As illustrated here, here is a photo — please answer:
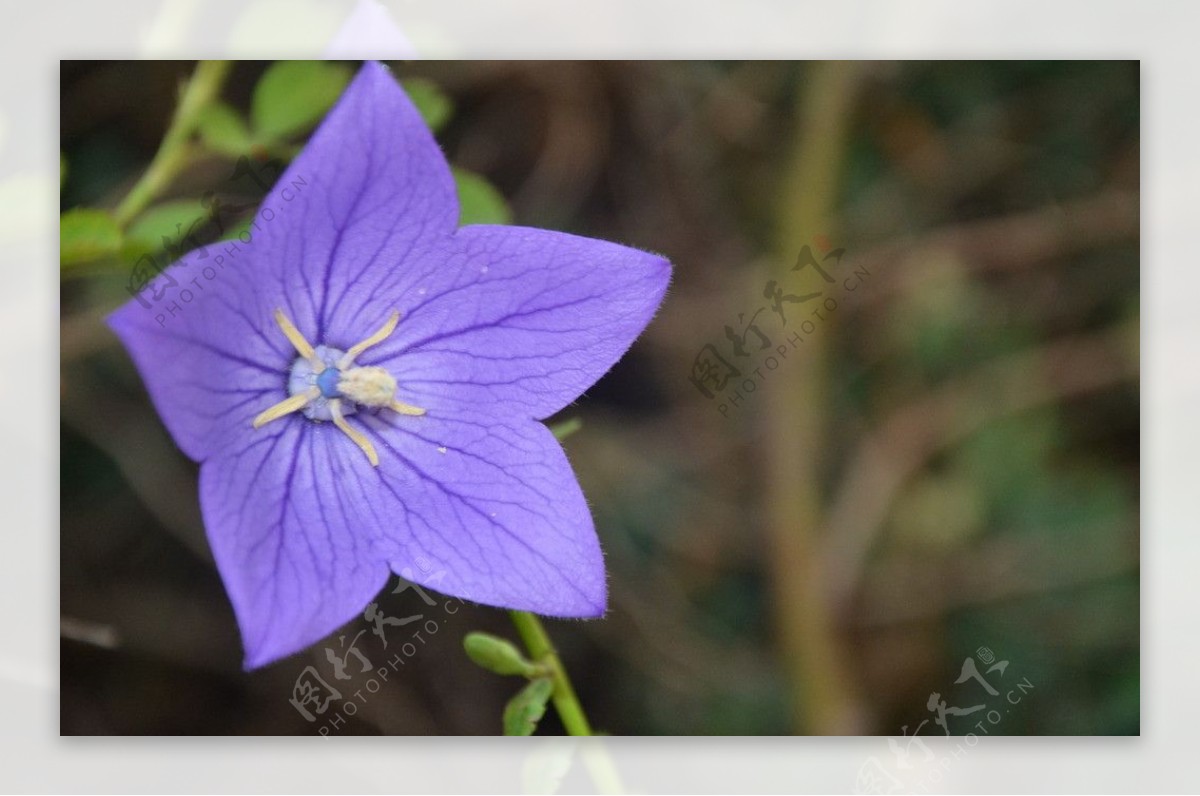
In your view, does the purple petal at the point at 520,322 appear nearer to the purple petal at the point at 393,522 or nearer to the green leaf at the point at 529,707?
the purple petal at the point at 393,522

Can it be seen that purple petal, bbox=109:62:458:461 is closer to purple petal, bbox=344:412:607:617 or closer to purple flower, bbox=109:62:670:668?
purple flower, bbox=109:62:670:668

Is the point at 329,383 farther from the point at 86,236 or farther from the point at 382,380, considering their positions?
the point at 86,236

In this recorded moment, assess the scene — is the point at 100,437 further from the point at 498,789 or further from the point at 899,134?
the point at 899,134

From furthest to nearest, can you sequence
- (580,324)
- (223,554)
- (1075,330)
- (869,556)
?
(869,556) → (1075,330) → (580,324) → (223,554)

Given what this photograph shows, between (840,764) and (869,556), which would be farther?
(869,556)

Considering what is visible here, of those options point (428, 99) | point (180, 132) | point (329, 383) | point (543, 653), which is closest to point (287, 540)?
point (329, 383)

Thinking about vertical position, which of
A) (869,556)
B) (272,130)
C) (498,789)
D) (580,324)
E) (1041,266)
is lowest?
(498,789)

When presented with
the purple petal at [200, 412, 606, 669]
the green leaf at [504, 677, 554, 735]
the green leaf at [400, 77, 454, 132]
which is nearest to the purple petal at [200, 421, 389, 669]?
the purple petal at [200, 412, 606, 669]

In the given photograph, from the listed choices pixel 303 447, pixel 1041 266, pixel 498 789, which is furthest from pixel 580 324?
pixel 1041 266
